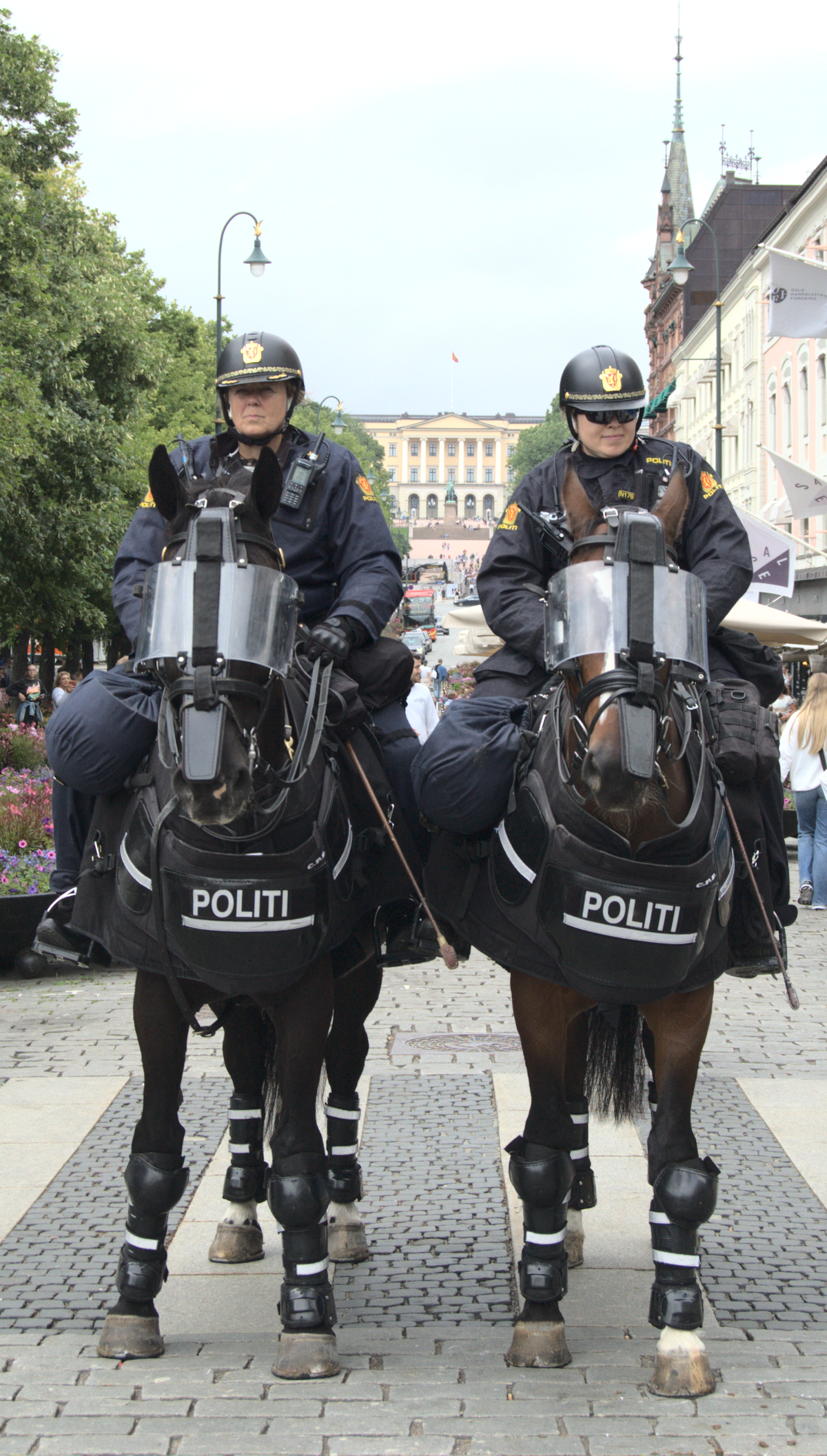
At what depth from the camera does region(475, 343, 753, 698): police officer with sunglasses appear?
173 inches

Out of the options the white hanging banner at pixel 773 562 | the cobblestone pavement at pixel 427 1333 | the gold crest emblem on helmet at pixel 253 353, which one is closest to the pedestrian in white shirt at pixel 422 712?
the white hanging banner at pixel 773 562

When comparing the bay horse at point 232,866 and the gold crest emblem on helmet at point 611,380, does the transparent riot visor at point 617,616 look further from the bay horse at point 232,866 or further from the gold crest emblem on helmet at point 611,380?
the gold crest emblem on helmet at point 611,380

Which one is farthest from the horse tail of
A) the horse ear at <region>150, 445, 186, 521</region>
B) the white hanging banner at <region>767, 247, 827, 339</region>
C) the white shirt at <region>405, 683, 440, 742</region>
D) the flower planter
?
the white hanging banner at <region>767, 247, 827, 339</region>

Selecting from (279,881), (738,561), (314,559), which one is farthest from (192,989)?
(738,561)

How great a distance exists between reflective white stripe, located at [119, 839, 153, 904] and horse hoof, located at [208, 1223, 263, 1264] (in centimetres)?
157

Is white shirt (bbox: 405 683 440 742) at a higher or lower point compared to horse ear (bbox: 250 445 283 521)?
lower

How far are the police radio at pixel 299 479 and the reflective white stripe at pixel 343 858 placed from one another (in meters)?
1.03

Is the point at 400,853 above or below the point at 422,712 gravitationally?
below

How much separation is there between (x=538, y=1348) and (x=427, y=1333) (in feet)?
1.29

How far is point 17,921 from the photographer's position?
9.96 meters

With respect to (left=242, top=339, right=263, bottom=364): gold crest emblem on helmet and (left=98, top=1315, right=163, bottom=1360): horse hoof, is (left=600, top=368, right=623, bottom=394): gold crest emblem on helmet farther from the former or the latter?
(left=98, top=1315, right=163, bottom=1360): horse hoof

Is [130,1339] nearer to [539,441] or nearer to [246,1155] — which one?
[246,1155]

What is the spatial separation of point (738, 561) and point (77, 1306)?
2939 mm

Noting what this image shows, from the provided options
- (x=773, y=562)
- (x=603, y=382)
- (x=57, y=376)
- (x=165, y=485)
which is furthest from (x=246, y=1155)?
(x=57, y=376)
